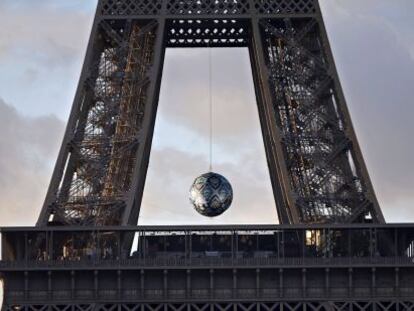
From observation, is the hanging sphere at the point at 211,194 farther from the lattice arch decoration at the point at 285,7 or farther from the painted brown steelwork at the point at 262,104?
the lattice arch decoration at the point at 285,7

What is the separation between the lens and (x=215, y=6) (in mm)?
105625

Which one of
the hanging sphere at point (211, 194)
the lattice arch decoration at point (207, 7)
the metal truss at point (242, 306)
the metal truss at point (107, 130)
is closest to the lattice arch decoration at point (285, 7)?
the lattice arch decoration at point (207, 7)

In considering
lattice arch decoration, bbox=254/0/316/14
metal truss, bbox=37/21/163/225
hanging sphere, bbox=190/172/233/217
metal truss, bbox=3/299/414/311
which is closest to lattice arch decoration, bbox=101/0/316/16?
A: lattice arch decoration, bbox=254/0/316/14

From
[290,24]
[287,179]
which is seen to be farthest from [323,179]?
[290,24]

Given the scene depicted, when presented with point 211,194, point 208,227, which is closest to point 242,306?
point 208,227

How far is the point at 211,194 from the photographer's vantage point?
101312mm

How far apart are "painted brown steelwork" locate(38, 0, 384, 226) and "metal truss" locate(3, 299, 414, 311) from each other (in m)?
3.94

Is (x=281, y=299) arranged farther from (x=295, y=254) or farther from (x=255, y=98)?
(x=255, y=98)

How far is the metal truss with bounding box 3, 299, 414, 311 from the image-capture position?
99438 mm

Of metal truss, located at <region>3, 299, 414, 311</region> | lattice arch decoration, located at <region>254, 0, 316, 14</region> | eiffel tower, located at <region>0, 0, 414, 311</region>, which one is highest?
lattice arch decoration, located at <region>254, 0, 316, 14</region>

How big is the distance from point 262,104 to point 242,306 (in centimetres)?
1288

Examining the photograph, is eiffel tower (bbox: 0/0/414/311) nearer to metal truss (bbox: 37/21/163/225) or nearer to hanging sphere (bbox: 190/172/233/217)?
metal truss (bbox: 37/21/163/225)

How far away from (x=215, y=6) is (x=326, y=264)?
47.9 feet

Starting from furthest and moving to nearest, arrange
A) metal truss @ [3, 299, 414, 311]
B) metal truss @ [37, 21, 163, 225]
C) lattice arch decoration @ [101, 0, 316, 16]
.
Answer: lattice arch decoration @ [101, 0, 316, 16], metal truss @ [37, 21, 163, 225], metal truss @ [3, 299, 414, 311]
